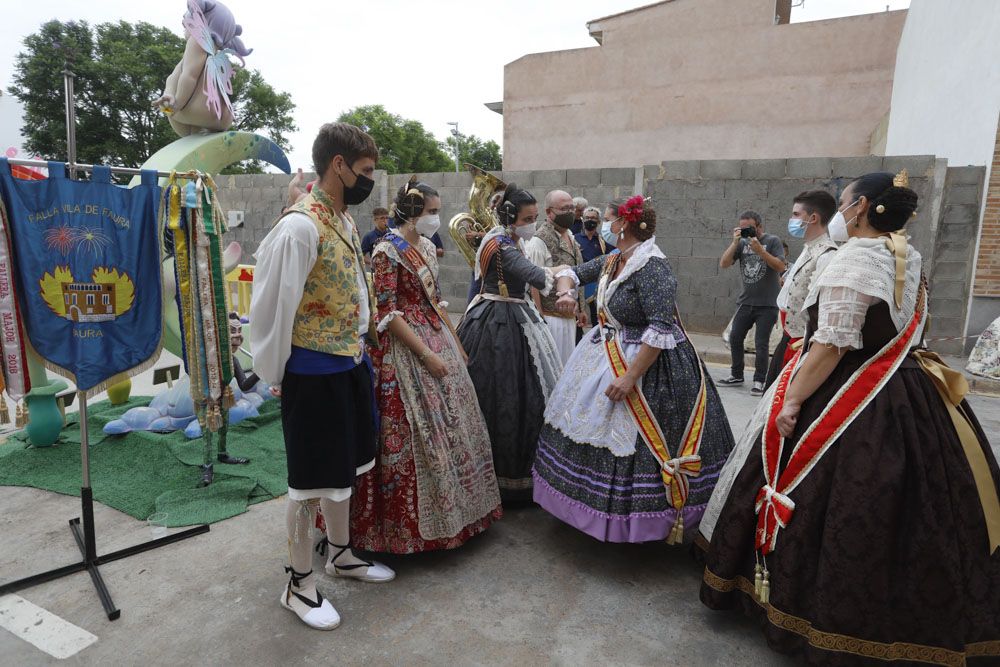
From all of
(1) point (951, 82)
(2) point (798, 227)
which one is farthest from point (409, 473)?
(1) point (951, 82)

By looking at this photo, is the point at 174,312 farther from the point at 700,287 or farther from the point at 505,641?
the point at 700,287

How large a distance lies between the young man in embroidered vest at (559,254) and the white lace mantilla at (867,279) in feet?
7.13

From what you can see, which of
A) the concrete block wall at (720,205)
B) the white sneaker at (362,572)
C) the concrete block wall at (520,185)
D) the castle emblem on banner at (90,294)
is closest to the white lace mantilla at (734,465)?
the white sneaker at (362,572)

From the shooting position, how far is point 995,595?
1.91 meters

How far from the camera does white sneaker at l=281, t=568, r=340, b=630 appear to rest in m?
2.24

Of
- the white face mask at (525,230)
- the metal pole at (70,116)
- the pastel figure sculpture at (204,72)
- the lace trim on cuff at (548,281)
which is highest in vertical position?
Answer: the pastel figure sculpture at (204,72)

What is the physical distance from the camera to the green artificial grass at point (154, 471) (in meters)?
3.21

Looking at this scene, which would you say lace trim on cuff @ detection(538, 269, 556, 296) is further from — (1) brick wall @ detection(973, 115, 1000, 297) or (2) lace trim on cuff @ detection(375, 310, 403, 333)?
(1) brick wall @ detection(973, 115, 1000, 297)

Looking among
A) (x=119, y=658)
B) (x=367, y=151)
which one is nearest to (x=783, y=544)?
(x=367, y=151)

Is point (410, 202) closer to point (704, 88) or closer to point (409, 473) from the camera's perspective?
point (409, 473)

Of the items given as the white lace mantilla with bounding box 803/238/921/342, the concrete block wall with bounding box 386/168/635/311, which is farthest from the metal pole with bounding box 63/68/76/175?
the concrete block wall with bounding box 386/168/635/311

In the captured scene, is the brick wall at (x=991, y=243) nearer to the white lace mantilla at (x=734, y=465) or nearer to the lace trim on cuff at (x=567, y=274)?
the lace trim on cuff at (x=567, y=274)

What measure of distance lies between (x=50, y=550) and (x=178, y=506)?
0.56 meters

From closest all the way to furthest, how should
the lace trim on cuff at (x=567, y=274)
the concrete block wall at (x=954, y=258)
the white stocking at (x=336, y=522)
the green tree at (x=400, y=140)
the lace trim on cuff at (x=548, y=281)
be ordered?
the white stocking at (x=336, y=522) < the lace trim on cuff at (x=548, y=281) < the lace trim on cuff at (x=567, y=274) < the concrete block wall at (x=954, y=258) < the green tree at (x=400, y=140)
